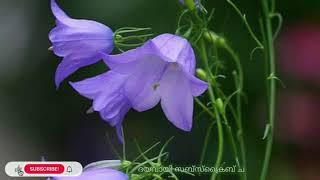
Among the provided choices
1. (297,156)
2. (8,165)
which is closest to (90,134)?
(8,165)

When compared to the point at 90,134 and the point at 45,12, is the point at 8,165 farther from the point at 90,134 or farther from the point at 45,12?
the point at 45,12

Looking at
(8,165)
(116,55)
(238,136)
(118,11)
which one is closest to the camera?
(116,55)

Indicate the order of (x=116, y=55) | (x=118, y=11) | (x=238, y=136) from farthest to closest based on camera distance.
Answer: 1. (x=118, y=11)
2. (x=238, y=136)
3. (x=116, y=55)

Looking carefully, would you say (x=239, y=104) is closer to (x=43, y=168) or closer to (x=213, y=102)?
(x=213, y=102)

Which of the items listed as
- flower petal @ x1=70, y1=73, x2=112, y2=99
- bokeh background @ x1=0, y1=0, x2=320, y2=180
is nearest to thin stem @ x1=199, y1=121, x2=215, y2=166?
bokeh background @ x1=0, y1=0, x2=320, y2=180

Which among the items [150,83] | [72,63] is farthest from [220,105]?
[72,63]

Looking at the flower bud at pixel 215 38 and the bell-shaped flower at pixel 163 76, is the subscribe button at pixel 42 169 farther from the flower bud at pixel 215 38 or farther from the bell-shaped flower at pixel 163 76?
the flower bud at pixel 215 38

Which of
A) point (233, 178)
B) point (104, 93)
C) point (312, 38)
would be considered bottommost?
point (233, 178)

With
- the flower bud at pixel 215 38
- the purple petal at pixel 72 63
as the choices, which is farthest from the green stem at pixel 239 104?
the purple petal at pixel 72 63
